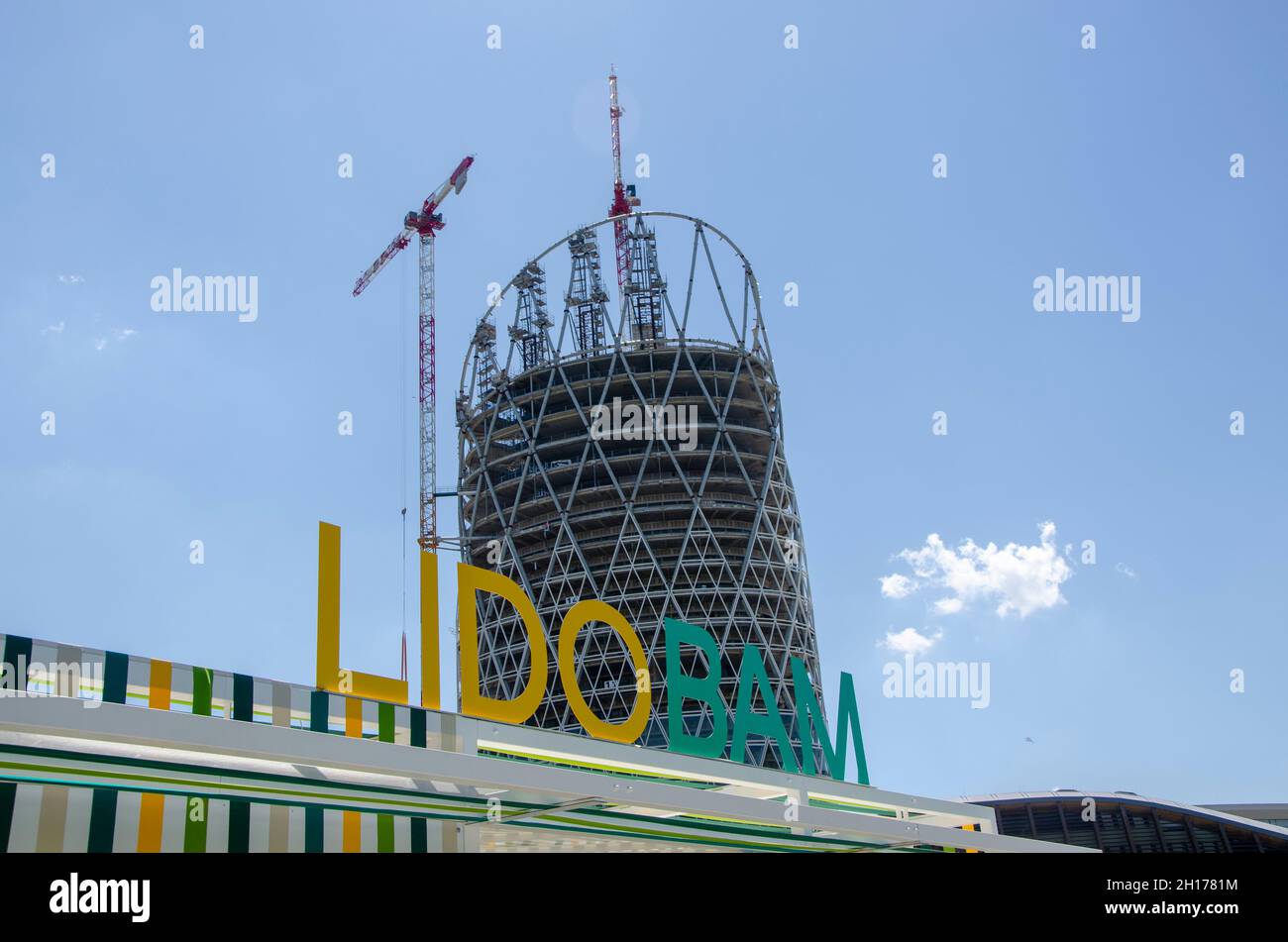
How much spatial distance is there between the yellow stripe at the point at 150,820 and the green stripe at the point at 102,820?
37 cm

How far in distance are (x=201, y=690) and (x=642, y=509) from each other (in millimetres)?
52608

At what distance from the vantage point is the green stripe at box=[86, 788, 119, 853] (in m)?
15.5

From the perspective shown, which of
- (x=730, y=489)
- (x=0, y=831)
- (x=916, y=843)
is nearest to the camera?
(x=0, y=831)

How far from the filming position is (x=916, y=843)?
83.5 ft

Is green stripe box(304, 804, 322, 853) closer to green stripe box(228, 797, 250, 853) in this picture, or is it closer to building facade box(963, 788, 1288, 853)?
green stripe box(228, 797, 250, 853)

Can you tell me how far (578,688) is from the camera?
23.6 meters

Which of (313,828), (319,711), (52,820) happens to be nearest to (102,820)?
(52,820)

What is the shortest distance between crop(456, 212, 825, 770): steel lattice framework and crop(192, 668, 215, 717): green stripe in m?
48.8

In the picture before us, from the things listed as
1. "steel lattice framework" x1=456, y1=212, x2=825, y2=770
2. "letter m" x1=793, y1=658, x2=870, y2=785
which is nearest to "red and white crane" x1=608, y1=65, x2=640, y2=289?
"steel lattice framework" x1=456, y1=212, x2=825, y2=770

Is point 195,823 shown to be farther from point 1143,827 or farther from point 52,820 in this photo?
point 1143,827
